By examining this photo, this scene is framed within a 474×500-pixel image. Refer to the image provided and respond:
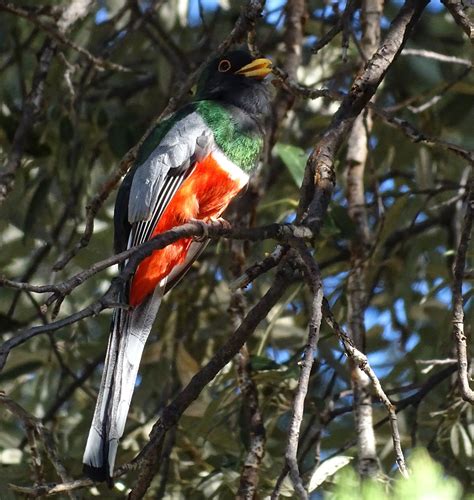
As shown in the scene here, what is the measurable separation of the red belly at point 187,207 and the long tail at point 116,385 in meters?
0.06

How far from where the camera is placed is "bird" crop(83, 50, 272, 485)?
3.45 m

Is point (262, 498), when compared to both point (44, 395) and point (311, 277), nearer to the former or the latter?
point (311, 277)

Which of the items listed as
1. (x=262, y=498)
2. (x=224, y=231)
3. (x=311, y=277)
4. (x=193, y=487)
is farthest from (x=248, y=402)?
(x=311, y=277)

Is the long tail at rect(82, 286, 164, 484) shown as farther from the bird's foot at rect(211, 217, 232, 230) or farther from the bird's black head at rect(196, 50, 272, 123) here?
the bird's black head at rect(196, 50, 272, 123)

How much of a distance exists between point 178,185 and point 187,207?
8 cm

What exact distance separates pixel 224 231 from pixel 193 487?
1.28 m

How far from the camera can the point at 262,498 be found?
3.17 m

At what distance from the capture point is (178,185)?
3.61m

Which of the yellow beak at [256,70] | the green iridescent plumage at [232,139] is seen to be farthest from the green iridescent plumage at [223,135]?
the yellow beak at [256,70]

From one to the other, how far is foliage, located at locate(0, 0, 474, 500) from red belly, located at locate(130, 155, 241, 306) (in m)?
0.17

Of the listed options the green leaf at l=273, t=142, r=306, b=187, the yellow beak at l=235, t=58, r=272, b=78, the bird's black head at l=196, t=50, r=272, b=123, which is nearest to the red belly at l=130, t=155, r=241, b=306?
the green leaf at l=273, t=142, r=306, b=187

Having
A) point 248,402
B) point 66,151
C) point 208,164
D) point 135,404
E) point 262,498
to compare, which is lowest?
point 262,498

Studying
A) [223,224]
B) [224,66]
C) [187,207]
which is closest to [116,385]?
[223,224]

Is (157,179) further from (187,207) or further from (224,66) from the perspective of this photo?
(224,66)
